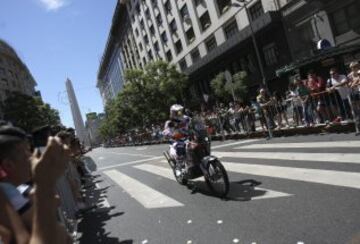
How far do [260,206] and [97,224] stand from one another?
3.06 meters

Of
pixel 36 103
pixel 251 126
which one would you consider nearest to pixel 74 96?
pixel 36 103

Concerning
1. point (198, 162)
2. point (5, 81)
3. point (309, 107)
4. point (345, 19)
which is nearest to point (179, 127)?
point (198, 162)

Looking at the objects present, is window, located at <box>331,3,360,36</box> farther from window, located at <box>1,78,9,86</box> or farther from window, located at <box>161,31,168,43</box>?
window, located at <box>1,78,9,86</box>

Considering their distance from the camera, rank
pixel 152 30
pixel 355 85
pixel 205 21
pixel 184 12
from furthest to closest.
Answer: pixel 152 30 < pixel 184 12 < pixel 205 21 < pixel 355 85

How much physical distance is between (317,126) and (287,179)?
5.42 metres

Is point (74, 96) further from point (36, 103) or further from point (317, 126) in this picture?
point (317, 126)

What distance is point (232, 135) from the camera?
1756cm

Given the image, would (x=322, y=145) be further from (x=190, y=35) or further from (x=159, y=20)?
(x=159, y=20)

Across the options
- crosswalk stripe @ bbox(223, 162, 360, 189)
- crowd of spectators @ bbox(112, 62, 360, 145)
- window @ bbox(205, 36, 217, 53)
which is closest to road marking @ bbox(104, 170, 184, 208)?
crosswalk stripe @ bbox(223, 162, 360, 189)

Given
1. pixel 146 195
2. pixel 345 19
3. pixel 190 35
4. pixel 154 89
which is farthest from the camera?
pixel 190 35

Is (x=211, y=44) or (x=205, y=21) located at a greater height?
(x=205, y=21)

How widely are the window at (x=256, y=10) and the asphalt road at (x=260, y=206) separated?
72.1 ft

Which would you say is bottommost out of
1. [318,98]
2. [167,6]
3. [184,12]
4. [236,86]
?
[318,98]

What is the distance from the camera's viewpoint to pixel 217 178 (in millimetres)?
7320
